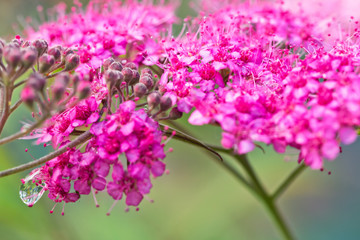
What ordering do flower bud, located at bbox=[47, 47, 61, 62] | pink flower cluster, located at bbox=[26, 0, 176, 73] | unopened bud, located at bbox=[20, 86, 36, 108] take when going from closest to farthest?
unopened bud, located at bbox=[20, 86, 36, 108], flower bud, located at bbox=[47, 47, 61, 62], pink flower cluster, located at bbox=[26, 0, 176, 73]

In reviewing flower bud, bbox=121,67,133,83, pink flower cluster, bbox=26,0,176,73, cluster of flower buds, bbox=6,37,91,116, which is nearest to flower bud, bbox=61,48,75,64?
cluster of flower buds, bbox=6,37,91,116

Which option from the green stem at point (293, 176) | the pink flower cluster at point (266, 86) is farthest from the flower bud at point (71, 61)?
the green stem at point (293, 176)

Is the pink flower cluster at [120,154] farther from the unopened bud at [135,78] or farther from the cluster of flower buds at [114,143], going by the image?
the unopened bud at [135,78]

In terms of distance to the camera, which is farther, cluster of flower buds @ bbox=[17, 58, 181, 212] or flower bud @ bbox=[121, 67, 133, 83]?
flower bud @ bbox=[121, 67, 133, 83]

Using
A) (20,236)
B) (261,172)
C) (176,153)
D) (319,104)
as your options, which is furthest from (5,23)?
(319,104)

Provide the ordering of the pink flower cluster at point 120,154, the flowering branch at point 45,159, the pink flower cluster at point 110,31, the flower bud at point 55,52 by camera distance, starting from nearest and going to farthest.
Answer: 1. the flowering branch at point 45,159
2. the pink flower cluster at point 120,154
3. the flower bud at point 55,52
4. the pink flower cluster at point 110,31

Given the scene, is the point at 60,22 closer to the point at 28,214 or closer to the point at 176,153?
the point at 28,214

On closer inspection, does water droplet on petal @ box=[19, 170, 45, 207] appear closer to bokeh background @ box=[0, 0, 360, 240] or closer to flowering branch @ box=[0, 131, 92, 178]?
flowering branch @ box=[0, 131, 92, 178]
